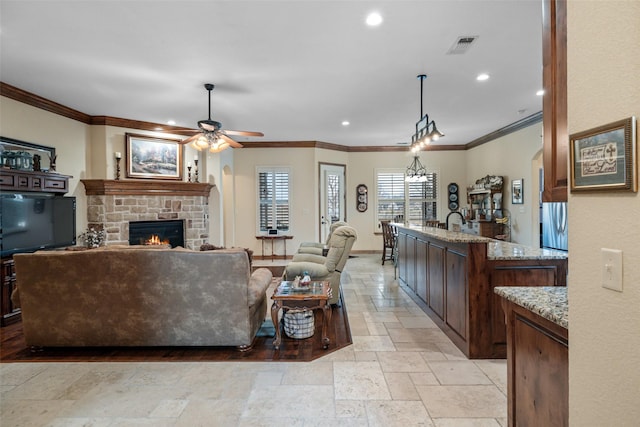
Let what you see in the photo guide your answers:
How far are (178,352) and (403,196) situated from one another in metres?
6.97

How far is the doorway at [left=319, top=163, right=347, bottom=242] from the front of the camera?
8188 millimetres

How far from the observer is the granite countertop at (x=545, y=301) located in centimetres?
120

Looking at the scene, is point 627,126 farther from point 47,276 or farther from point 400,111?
point 400,111

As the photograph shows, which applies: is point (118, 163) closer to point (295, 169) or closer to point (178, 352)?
point (295, 169)

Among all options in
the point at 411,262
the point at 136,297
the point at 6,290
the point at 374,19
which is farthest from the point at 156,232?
the point at 374,19

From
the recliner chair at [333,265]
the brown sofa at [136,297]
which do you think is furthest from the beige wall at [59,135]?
the recliner chair at [333,265]

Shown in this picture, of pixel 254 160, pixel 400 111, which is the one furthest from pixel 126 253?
pixel 254 160

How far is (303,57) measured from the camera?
3.46 m

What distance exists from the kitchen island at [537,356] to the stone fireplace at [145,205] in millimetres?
5956

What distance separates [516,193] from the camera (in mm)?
6367

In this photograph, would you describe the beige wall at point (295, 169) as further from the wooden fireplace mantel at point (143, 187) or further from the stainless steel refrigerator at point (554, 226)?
the stainless steel refrigerator at point (554, 226)

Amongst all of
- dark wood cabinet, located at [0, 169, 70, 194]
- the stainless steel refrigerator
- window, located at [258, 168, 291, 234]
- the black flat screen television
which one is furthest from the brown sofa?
window, located at [258, 168, 291, 234]

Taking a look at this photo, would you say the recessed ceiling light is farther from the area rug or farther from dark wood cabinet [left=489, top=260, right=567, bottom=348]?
the area rug

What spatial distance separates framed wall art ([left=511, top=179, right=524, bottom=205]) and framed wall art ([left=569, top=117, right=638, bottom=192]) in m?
5.94
